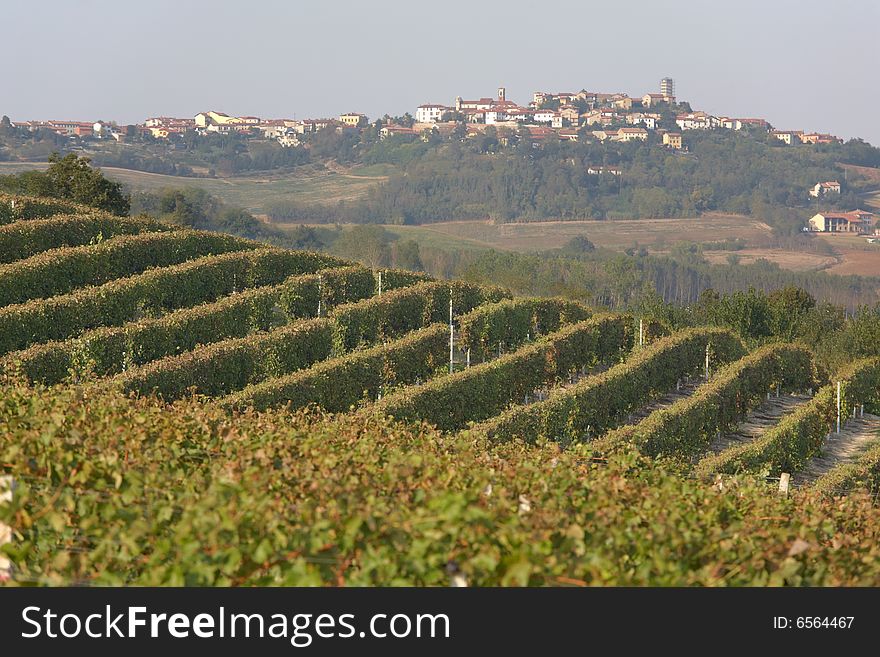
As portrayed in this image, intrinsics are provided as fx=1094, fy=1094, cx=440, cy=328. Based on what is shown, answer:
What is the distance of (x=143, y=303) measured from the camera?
2692 cm

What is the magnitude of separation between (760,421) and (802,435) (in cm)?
391

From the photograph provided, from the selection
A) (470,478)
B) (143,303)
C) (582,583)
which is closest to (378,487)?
(470,478)

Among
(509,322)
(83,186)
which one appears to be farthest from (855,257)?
(509,322)

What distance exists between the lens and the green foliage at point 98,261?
25.9 meters

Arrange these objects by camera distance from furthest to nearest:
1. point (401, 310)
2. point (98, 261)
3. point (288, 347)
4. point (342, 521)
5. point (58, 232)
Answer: point (401, 310) < point (58, 232) < point (98, 261) < point (288, 347) < point (342, 521)

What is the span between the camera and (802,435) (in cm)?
2733

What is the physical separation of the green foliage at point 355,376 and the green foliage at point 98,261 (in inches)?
271

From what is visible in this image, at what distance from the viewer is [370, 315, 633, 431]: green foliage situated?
23.5 m

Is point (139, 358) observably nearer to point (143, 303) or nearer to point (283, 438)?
point (143, 303)

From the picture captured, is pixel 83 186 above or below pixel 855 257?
above

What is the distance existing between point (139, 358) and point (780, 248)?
180013 millimetres

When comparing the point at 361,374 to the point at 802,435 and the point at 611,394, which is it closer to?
the point at 611,394

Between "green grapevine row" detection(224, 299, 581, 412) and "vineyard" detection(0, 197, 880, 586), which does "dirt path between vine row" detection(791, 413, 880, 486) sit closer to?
"vineyard" detection(0, 197, 880, 586)

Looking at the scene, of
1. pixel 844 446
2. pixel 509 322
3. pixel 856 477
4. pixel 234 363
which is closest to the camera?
pixel 856 477
